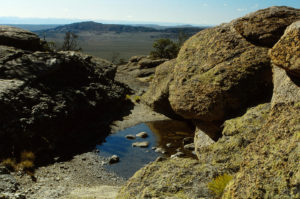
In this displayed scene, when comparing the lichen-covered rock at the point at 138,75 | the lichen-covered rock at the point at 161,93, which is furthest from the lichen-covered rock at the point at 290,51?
the lichen-covered rock at the point at 138,75

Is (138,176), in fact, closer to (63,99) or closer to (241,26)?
(241,26)

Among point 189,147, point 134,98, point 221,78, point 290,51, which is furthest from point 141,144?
point 134,98

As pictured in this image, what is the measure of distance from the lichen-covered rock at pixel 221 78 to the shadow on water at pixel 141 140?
3.77m

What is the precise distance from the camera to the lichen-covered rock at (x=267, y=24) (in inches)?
411

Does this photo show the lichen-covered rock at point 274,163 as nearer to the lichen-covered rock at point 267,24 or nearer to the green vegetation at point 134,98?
the lichen-covered rock at point 267,24

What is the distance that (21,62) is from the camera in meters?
18.1

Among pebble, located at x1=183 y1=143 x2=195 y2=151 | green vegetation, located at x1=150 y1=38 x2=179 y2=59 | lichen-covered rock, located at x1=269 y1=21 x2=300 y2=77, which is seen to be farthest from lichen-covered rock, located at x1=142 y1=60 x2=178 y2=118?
green vegetation, located at x1=150 y1=38 x2=179 y2=59

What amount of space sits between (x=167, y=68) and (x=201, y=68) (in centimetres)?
617

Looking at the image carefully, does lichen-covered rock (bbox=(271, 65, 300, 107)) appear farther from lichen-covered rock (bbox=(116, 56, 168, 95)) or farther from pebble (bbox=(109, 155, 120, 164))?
lichen-covered rock (bbox=(116, 56, 168, 95))

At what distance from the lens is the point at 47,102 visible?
17047 millimetres

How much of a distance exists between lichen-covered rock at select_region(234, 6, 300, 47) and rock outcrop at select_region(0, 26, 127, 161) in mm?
10633

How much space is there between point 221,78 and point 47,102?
11.0 m

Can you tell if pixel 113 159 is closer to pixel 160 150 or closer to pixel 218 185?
pixel 160 150

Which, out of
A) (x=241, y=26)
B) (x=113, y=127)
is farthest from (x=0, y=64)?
(x=241, y=26)
